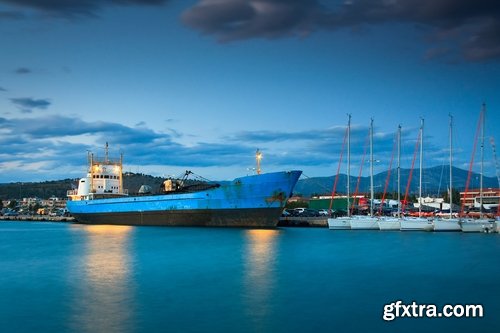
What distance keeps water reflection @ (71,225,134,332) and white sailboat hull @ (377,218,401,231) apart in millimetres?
26761

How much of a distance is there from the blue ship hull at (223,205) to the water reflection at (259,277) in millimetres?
6007

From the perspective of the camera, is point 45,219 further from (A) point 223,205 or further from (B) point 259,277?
(B) point 259,277

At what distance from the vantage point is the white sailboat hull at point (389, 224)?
165ft

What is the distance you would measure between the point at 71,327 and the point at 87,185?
5770 cm

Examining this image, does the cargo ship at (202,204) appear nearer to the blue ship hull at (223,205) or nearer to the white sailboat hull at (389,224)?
the blue ship hull at (223,205)

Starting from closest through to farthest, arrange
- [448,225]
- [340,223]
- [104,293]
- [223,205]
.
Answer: [104,293] < [448,225] < [223,205] < [340,223]

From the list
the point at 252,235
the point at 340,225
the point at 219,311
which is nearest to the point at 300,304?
the point at 219,311

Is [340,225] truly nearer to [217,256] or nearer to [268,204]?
[268,204]

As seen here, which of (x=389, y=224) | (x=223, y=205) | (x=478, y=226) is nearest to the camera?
(x=478, y=226)

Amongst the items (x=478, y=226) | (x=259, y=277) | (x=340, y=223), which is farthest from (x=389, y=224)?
(x=259, y=277)

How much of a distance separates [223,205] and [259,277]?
25.7 metres

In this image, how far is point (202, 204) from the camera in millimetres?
50875

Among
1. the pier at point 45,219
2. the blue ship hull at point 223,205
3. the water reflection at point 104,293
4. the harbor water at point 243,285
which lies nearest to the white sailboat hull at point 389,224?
the blue ship hull at point 223,205

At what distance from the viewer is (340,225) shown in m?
53.3
